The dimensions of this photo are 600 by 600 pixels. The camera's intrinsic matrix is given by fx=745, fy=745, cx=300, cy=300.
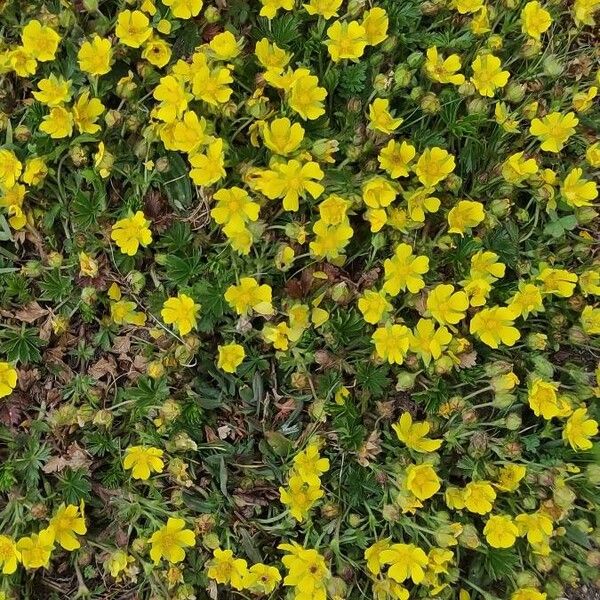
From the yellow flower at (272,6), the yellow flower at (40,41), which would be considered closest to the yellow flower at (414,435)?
the yellow flower at (272,6)

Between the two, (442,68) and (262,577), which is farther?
(442,68)

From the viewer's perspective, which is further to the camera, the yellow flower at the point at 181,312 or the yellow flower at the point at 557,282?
the yellow flower at the point at 557,282

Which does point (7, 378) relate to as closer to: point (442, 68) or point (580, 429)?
point (442, 68)

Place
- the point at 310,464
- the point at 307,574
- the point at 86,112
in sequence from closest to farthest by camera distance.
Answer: the point at 307,574 → the point at 310,464 → the point at 86,112

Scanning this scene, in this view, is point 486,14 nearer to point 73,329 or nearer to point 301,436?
point 301,436

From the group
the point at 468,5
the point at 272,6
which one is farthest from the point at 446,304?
the point at 272,6

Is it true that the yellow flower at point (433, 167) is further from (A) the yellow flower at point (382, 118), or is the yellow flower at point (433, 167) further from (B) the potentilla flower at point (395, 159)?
(A) the yellow flower at point (382, 118)

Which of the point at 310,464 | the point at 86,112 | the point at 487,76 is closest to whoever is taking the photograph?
the point at 310,464
